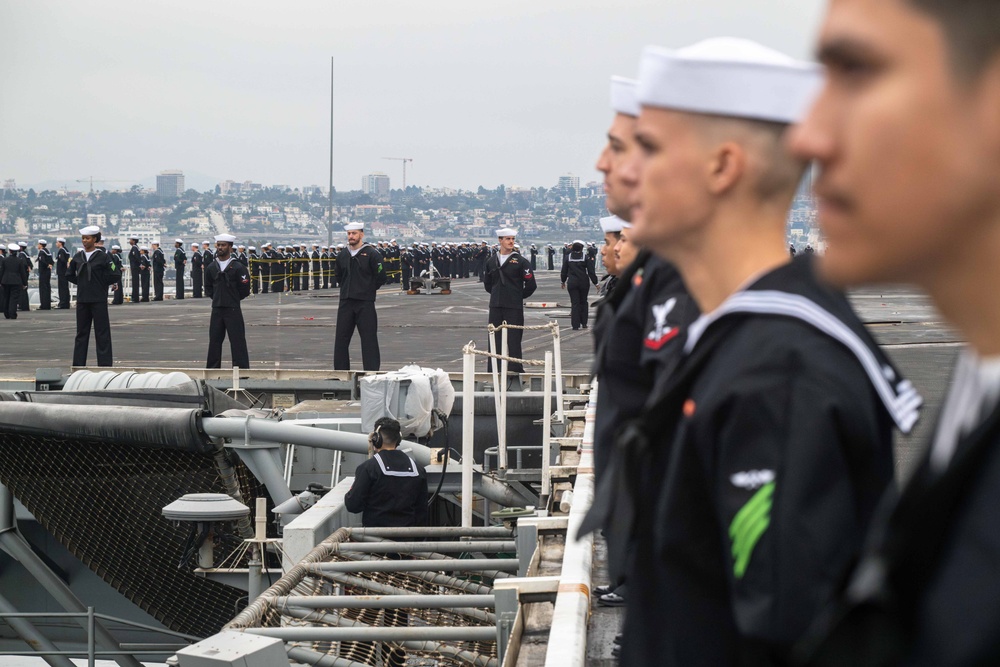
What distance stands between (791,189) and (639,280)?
0.86 meters

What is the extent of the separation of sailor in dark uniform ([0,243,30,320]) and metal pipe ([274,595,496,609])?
80.3ft

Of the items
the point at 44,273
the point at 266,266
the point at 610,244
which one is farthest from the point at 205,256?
the point at 610,244

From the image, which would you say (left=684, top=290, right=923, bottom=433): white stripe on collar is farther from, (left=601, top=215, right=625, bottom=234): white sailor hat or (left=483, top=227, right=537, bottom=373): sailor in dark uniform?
(left=483, top=227, right=537, bottom=373): sailor in dark uniform

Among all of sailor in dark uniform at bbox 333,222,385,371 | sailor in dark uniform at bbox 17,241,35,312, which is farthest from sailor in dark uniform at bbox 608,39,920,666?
sailor in dark uniform at bbox 17,241,35,312

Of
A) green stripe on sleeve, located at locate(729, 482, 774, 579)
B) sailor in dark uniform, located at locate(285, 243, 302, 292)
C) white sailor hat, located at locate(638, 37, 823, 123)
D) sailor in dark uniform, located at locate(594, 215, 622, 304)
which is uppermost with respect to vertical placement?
white sailor hat, located at locate(638, 37, 823, 123)

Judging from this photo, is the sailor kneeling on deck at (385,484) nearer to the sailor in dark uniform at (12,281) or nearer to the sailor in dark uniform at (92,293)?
the sailor in dark uniform at (92,293)

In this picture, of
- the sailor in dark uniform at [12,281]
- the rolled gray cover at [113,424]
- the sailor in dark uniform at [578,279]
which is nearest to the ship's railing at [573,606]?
the rolled gray cover at [113,424]

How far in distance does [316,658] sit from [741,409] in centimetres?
490

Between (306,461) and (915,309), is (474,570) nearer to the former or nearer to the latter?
(306,461)

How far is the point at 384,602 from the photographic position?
6344 mm

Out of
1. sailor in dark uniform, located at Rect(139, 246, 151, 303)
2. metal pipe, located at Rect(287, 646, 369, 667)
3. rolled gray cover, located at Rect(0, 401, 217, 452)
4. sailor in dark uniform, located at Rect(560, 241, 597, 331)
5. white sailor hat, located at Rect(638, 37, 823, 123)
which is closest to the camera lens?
white sailor hat, located at Rect(638, 37, 823, 123)

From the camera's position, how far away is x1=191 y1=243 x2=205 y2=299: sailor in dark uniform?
39.8m

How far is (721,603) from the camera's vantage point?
1.53 metres

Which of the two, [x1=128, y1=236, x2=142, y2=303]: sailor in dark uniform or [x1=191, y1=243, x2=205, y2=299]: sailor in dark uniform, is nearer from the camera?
[x1=128, y1=236, x2=142, y2=303]: sailor in dark uniform
